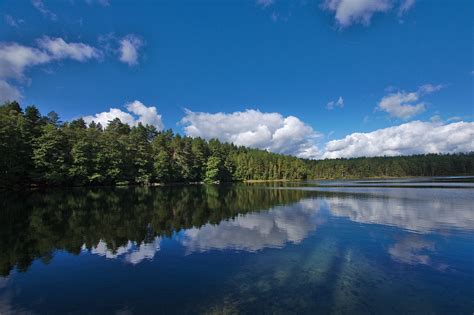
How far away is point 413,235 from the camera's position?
19.5 metres

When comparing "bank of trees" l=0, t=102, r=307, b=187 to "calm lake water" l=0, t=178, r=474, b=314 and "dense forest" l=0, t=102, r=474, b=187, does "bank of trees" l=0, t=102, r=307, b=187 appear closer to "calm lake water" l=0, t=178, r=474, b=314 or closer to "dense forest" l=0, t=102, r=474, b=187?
"dense forest" l=0, t=102, r=474, b=187

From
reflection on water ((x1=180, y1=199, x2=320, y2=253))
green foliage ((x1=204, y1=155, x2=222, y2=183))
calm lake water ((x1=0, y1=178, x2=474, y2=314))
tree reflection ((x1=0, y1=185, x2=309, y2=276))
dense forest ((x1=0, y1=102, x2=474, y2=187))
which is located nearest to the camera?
calm lake water ((x1=0, y1=178, x2=474, y2=314))

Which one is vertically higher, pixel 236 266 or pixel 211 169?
pixel 211 169

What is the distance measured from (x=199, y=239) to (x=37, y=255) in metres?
8.95

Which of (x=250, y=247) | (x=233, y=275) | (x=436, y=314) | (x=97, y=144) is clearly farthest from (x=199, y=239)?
(x=97, y=144)

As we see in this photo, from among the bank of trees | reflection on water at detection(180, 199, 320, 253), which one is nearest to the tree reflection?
reflection on water at detection(180, 199, 320, 253)

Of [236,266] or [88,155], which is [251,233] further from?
[88,155]

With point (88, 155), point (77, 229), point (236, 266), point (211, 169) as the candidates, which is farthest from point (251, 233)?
point (211, 169)

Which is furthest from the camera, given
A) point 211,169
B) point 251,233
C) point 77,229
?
point 211,169

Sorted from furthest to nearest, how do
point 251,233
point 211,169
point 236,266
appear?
1. point 211,169
2. point 251,233
3. point 236,266

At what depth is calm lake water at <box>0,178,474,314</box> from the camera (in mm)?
9344

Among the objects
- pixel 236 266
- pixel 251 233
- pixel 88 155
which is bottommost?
pixel 236 266

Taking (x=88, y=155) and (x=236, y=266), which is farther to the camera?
(x=88, y=155)

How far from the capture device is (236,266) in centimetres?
1319
